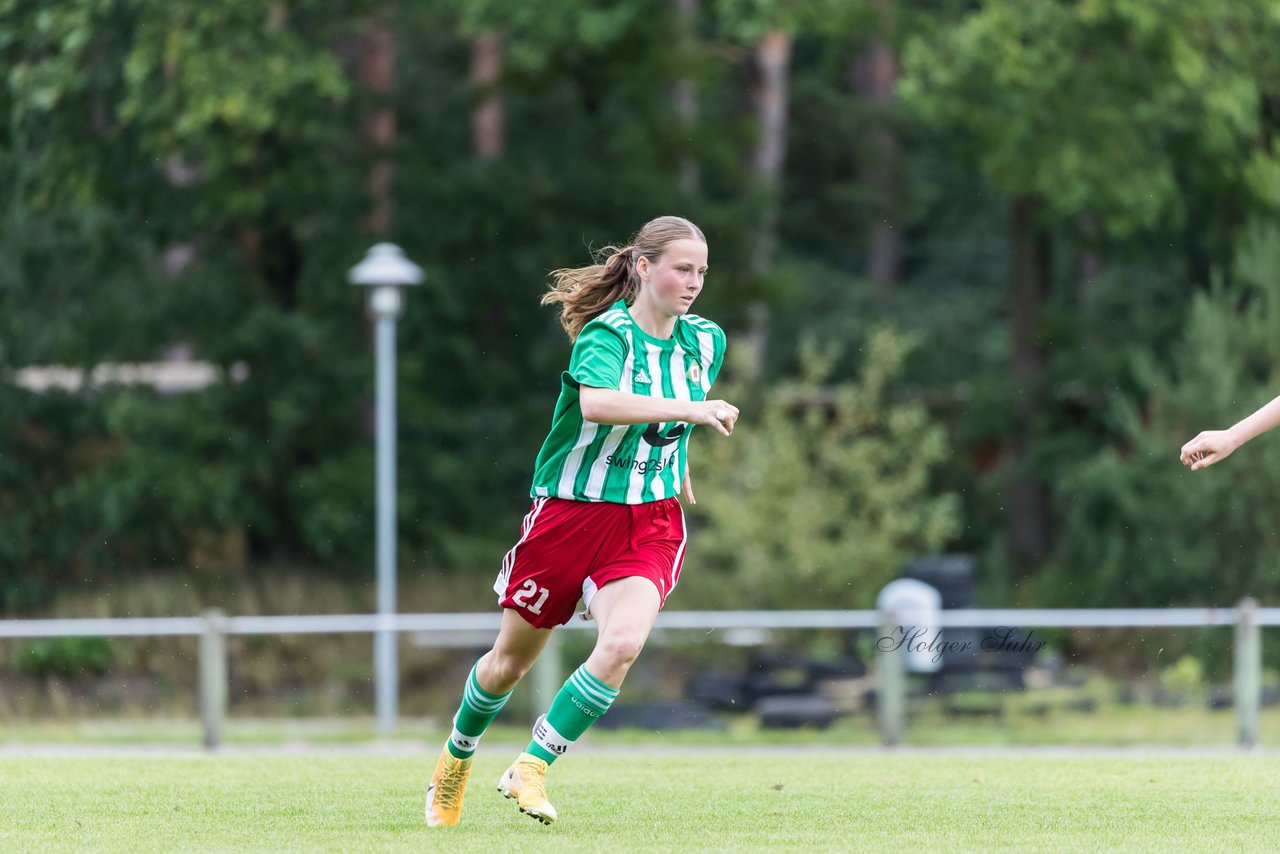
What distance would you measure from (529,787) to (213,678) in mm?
6469

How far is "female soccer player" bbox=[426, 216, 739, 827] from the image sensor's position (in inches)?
229

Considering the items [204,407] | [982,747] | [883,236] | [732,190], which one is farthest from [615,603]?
[883,236]

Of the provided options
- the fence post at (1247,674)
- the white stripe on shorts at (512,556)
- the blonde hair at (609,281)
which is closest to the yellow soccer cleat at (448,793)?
the white stripe on shorts at (512,556)

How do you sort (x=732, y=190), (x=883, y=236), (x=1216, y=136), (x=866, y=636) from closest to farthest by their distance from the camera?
1. (x=866, y=636)
2. (x=1216, y=136)
3. (x=732, y=190)
4. (x=883, y=236)

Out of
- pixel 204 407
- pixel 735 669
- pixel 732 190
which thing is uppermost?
pixel 732 190

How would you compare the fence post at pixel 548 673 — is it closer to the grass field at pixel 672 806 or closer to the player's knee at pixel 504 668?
the grass field at pixel 672 806

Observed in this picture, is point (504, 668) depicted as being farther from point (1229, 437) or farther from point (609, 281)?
point (1229, 437)

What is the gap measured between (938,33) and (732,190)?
22.9 ft

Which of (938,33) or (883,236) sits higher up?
(938,33)

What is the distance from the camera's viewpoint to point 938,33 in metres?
20.6

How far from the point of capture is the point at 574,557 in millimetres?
5930

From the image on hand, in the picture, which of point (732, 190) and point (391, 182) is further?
point (732, 190)

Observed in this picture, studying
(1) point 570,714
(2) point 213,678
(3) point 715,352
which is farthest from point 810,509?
(1) point 570,714

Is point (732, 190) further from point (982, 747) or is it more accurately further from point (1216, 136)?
point (982, 747)
